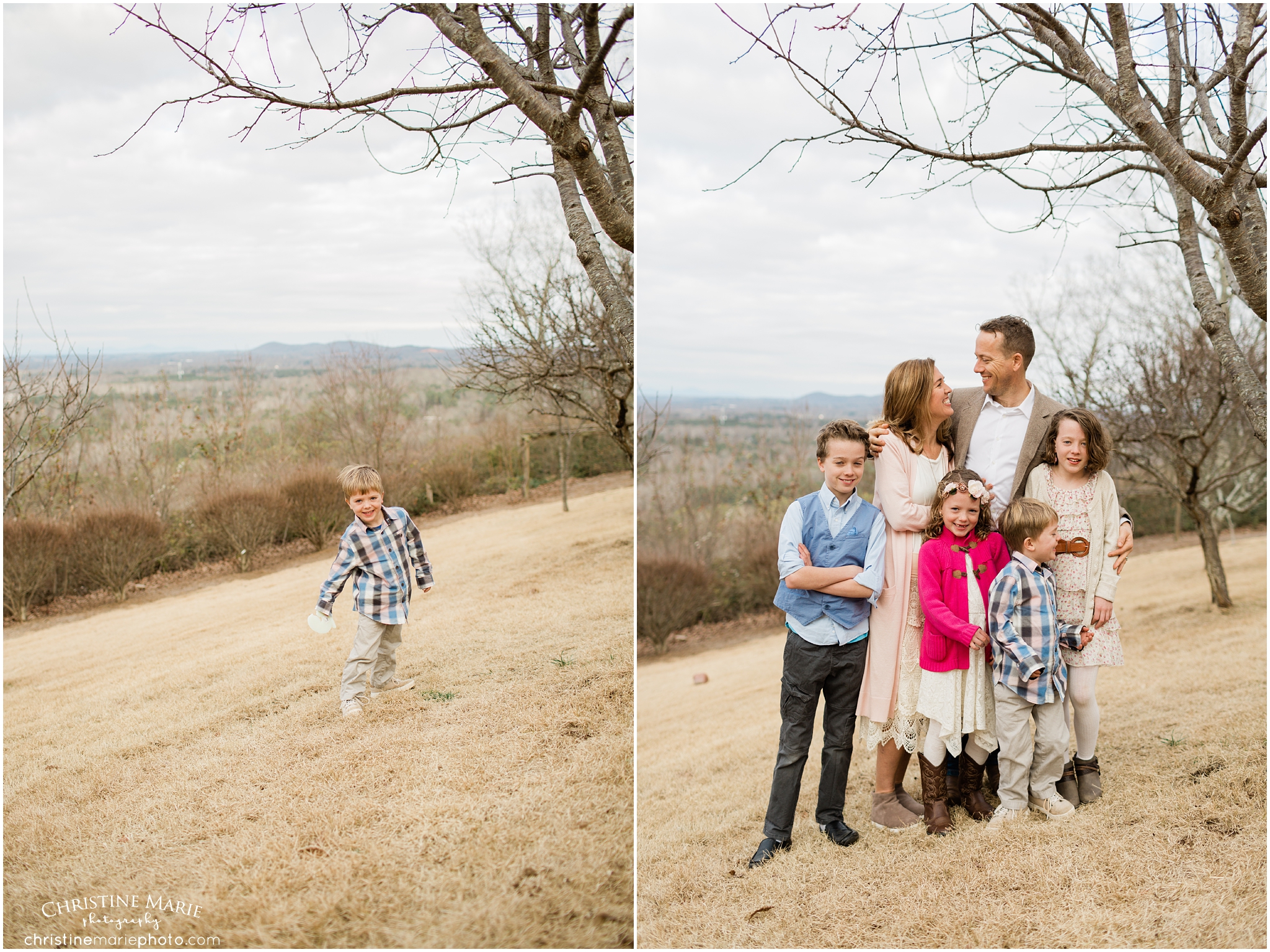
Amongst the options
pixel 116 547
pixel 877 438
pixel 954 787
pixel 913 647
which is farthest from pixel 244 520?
pixel 954 787

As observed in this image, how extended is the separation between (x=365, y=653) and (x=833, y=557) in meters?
1.98

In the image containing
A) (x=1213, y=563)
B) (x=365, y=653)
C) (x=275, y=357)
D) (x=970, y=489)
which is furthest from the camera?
(x=1213, y=563)

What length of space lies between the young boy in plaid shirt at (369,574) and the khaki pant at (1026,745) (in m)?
2.30

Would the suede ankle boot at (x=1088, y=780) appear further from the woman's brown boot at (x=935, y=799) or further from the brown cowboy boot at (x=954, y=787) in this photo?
the woman's brown boot at (x=935, y=799)

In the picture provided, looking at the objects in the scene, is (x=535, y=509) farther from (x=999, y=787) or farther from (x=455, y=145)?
(x=999, y=787)

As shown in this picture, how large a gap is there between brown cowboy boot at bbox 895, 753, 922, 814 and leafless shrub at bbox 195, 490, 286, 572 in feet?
10.9

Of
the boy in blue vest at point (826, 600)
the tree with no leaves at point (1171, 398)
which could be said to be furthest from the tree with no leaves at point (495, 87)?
the tree with no leaves at point (1171, 398)

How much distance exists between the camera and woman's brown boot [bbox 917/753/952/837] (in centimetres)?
290

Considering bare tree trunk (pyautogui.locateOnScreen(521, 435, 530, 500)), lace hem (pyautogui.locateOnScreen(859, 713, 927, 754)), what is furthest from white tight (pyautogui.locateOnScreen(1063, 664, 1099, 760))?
bare tree trunk (pyautogui.locateOnScreen(521, 435, 530, 500))

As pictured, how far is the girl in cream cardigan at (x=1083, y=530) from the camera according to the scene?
113 inches

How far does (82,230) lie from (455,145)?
1.75m

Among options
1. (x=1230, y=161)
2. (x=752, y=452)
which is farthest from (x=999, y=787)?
(x=752, y=452)

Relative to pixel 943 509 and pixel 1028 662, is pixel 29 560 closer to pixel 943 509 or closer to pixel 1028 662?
pixel 943 509

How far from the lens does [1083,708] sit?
3.00 meters
